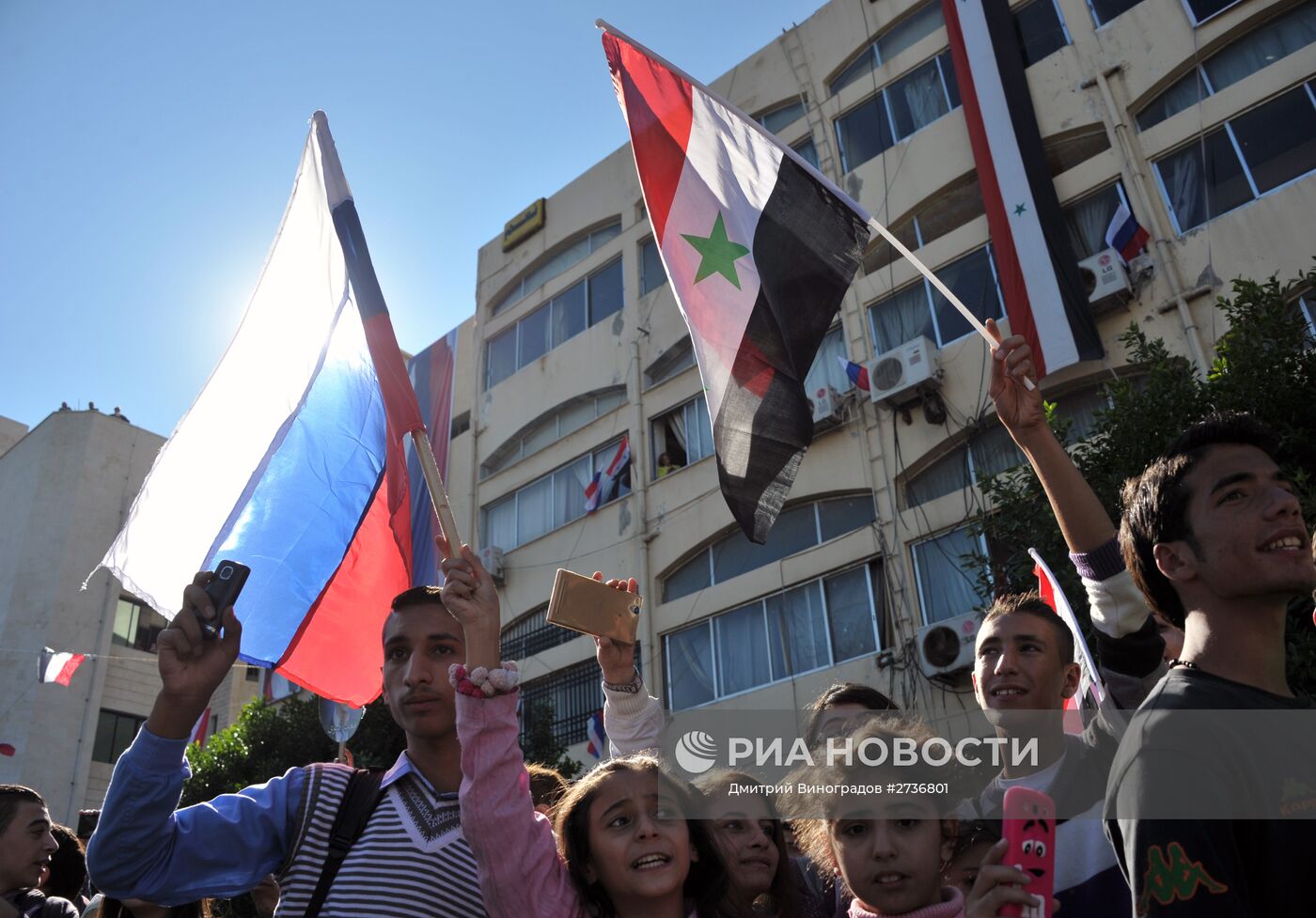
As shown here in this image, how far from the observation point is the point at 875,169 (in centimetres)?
1563

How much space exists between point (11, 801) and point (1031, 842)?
394 cm

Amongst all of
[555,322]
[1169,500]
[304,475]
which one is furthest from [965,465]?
[1169,500]

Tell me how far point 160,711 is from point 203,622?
0.22 m

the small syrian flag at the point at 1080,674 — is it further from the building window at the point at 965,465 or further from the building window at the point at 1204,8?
the building window at the point at 1204,8

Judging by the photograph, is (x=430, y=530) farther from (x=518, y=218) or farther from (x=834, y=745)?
(x=518, y=218)

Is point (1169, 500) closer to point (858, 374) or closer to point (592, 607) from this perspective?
point (592, 607)

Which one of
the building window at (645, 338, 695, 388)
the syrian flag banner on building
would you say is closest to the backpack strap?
the syrian flag banner on building

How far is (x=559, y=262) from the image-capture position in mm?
20906

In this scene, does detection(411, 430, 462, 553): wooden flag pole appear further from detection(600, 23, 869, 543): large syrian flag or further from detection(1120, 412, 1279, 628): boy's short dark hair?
detection(1120, 412, 1279, 628): boy's short dark hair

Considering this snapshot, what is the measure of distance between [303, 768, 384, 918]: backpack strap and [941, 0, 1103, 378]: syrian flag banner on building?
1084 cm

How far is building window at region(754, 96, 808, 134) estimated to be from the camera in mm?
17008

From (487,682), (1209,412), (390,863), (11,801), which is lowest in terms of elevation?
(390,863)

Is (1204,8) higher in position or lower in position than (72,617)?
higher

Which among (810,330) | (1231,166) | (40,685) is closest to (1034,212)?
(1231,166)
